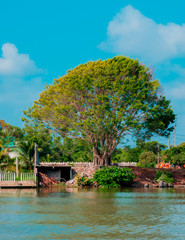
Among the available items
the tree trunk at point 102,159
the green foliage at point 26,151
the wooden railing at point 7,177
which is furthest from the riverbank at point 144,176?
the wooden railing at point 7,177

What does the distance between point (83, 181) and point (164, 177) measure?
30.1ft

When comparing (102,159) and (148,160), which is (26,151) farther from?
(148,160)

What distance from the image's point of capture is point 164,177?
38344 mm

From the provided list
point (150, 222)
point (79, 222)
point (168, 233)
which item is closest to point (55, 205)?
point (79, 222)

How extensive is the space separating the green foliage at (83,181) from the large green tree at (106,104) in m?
3.96

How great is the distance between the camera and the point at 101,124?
35.9 meters

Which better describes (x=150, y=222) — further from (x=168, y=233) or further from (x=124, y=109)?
(x=124, y=109)

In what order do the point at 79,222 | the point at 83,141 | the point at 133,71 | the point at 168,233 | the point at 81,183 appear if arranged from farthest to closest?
the point at 83,141
the point at 133,71
the point at 81,183
the point at 79,222
the point at 168,233

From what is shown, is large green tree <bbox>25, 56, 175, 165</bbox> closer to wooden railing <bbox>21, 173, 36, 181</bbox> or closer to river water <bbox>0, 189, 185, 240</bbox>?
wooden railing <bbox>21, 173, 36, 181</bbox>

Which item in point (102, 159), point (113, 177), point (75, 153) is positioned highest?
point (75, 153)

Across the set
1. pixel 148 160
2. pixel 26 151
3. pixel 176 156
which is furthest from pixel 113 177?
pixel 148 160

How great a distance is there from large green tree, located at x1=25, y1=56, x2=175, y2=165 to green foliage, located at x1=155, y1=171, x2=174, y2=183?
15.7 feet

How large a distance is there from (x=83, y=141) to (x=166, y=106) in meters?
10.4

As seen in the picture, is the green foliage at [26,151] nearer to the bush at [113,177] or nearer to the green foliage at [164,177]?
the bush at [113,177]
